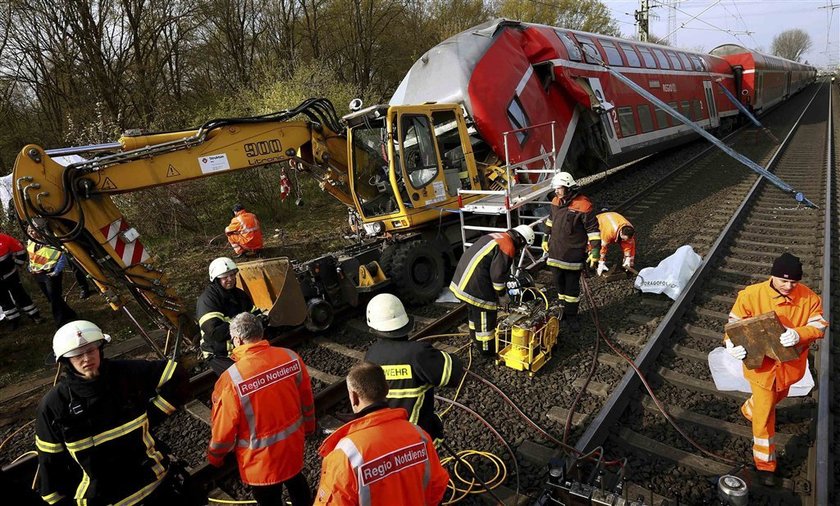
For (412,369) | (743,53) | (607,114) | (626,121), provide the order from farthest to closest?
1. (743,53)
2. (626,121)
3. (607,114)
4. (412,369)

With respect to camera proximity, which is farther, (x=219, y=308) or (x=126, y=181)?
(x=126, y=181)

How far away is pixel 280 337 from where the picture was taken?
5.98 meters

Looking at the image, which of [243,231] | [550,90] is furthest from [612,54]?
[243,231]

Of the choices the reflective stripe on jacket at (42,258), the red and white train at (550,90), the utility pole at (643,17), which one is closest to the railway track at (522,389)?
the reflective stripe on jacket at (42,258)

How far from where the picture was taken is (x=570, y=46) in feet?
33.4

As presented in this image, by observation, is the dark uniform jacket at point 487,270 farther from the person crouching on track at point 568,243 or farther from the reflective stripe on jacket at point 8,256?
the reflective stripe on jacket at point 8,256

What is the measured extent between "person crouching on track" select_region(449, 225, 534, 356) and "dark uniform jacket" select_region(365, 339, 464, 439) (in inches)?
77.0

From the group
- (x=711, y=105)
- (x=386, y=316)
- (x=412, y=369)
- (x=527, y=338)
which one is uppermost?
(x=711, y=105)

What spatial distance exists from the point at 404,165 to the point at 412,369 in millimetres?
4190

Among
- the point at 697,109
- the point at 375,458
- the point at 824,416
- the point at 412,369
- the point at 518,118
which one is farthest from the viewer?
the point at 697,109

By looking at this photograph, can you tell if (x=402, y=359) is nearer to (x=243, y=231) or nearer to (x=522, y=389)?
(x=522, y=389)

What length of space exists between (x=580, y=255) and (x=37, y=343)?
8154 millimetres

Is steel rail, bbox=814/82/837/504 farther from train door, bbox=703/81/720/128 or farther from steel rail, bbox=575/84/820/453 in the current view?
train door, bbox=703/81/720/128

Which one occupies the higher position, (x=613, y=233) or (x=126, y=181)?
(x=126, y=181)
